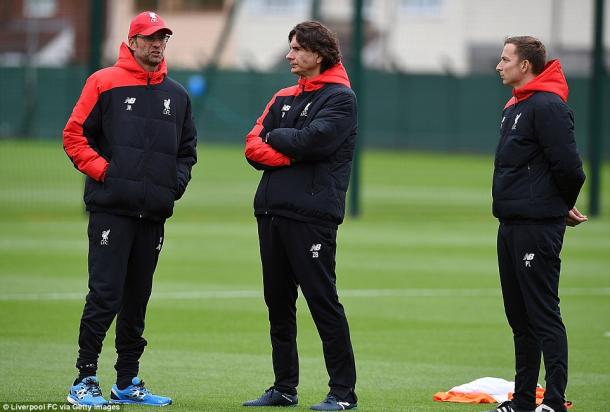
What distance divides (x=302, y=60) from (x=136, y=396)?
226 centimetres

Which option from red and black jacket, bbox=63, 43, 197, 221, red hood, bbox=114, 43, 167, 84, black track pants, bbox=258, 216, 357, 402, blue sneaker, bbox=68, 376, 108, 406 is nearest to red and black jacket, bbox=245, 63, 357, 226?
black track pants, bbox=258, 216, 357, 402

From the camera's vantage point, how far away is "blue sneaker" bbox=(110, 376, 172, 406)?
25.5 feet

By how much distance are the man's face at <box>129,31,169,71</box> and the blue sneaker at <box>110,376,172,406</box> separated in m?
1.94

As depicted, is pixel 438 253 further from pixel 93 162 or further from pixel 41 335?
pixel 93 162

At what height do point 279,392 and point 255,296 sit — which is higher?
point 279,392

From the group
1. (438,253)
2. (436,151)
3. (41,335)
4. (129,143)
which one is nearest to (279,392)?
(129,143)

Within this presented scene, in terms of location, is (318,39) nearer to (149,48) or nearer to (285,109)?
(285,109)

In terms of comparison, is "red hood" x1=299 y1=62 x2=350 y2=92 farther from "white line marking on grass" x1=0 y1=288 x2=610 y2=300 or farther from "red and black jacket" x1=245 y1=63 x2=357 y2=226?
"white line marking on grass" x1=0 y1=288 x2=610 y2=300

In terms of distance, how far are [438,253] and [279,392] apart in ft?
34.6

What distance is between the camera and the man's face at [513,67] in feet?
24.4

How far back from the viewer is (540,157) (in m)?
7.41

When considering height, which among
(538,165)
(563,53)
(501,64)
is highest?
(501,64)

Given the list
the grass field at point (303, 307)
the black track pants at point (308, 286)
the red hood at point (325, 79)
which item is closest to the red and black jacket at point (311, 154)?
the red hood at point (325, 79)

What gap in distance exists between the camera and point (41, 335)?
1077 cm
